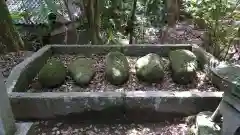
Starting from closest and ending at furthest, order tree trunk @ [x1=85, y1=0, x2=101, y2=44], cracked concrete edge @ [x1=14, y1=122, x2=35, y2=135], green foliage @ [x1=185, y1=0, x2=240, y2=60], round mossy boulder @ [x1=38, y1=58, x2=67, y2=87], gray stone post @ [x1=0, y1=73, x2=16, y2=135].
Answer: gray stone post @ [x1=0, y1=73, x2=16, y2=135] < cracked concrete edge @ [x1=14, y1=122, x2=35, y2=135] < round mossy boulder @ [x1=38, y1=58, x2=67, y2=87] < green foliage @ [x1=185, y1=0, x2=240, y2=60] < tree trunk @ [x1=85, y1=0, x2=101, y2=44]

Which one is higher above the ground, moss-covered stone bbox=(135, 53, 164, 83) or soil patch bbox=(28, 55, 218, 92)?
moss-covered stone bbox=(135, 53, 164, 83)

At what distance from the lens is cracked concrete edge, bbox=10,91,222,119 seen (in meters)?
2.23

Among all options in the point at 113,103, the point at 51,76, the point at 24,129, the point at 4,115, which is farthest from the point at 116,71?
the point at 4,115

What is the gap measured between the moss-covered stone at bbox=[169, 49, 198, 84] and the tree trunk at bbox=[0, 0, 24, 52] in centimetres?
200

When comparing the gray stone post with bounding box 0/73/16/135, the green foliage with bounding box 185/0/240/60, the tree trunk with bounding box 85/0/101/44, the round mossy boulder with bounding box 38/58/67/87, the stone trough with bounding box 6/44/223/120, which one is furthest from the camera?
the tree trunk with bounding box 85/0/101/44

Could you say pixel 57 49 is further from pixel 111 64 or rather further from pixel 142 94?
pixel 142 94

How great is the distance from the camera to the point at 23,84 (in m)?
2.60

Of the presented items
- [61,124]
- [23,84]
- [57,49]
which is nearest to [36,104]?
[61,124]

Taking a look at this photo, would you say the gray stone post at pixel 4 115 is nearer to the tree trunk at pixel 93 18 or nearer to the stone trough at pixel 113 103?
the stone trough at pixel 113 103

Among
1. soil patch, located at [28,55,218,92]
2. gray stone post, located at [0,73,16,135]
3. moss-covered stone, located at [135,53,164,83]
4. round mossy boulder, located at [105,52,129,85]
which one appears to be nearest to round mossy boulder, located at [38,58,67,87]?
soil patch, located at [28,55,218,92]

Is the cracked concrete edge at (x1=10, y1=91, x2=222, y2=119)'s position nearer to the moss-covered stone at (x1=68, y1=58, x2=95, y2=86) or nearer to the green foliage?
the moss-covered stone at (x1=68, y1=58, x2=95, y2=86)

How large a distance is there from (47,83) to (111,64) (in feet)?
2.16

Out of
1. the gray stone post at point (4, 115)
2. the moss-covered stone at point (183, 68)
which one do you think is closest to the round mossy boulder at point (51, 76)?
the moss-covered stone at point (183, 68)

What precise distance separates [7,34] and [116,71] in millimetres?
1573
